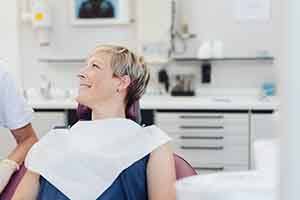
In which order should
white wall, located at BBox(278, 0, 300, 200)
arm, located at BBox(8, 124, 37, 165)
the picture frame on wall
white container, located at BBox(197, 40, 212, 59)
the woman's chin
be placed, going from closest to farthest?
white wall, located at BBox(278, 0, 300, 200), the woman's chin, arm, located at BBox(8, 124, 37, 165), white container, located at BBox(197, 40, 212, 59), the picture frame on wall

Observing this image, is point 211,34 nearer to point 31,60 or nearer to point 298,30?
point 31,60

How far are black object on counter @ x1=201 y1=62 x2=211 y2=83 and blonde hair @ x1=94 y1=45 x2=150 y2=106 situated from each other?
7.99 ft

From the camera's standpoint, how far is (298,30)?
36 cm

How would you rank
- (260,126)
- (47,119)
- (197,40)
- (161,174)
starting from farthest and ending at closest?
(197,40)
(47,119)
(260,126)
(161,174)

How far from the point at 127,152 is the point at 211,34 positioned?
2677 millimetres

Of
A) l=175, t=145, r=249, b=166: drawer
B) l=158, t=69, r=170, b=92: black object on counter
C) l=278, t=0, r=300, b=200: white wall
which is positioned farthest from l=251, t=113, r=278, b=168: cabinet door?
l=278, t=0, r=300, b=200: white wall

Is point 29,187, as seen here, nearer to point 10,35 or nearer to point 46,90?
point 46,90

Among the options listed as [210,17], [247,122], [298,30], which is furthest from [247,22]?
[298,30]

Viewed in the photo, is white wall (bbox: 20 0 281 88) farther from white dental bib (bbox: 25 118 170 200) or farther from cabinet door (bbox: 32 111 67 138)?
white dental bib (bbox: 25 118 170 200)

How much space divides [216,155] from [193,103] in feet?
1.44

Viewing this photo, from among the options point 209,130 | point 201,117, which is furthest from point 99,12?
point 209,130

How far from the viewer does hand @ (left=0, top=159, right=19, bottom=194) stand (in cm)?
180

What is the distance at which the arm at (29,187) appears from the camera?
1.69 meters

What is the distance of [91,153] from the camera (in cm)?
166
